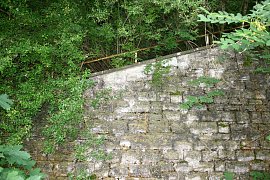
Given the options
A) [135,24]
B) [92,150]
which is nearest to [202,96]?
[135,24]

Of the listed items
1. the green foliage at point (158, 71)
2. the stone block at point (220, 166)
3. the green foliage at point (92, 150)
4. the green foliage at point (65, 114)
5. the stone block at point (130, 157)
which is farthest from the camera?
the green foliage at point (158, 71)

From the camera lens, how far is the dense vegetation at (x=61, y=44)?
4.28 m

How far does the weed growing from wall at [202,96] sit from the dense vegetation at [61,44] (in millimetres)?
954

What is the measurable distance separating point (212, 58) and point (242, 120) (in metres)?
1.13

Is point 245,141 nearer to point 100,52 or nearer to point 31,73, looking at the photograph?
point 100,52

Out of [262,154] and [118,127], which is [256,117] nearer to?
[262,154]

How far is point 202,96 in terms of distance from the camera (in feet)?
15.7

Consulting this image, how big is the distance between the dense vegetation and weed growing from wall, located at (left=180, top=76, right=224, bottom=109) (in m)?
0.95

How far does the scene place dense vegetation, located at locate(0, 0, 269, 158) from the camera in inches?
168

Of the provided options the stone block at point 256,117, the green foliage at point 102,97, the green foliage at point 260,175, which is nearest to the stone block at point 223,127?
the stone block at point 256,117

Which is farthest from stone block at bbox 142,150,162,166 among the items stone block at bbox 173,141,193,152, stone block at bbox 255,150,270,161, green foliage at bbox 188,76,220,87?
stone block at bbox 255,150,270,161

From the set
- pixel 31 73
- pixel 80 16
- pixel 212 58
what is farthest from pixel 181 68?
pixel 31 73

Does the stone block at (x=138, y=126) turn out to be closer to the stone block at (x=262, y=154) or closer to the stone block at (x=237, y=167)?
the stone block at (x=237, y=167)

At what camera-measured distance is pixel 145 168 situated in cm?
449
